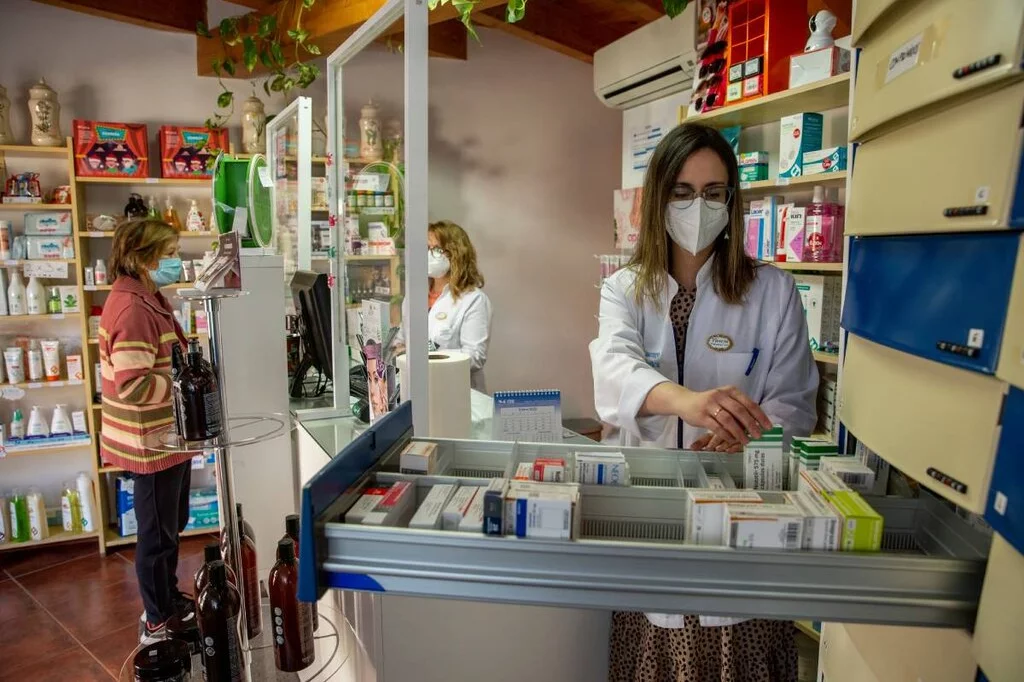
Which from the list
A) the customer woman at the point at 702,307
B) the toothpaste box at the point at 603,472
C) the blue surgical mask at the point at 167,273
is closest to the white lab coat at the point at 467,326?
the blue surgical mask at the point at 167,273

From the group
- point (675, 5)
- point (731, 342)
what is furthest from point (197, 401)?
point (675, 5)

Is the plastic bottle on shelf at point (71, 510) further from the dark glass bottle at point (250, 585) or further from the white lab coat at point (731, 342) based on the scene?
the white lab coat at point (731, 342)

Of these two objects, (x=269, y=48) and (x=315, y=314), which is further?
(x=269, y=48)

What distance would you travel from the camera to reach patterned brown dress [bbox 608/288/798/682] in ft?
4.50

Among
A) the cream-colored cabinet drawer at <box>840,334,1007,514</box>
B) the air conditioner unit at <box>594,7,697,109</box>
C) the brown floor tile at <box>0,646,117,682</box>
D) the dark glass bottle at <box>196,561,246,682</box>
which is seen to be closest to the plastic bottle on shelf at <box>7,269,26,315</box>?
the brown floor tile at <box>0,646,117,682</box>

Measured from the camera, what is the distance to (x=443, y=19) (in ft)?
12.9

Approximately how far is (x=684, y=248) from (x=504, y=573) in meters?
1.15

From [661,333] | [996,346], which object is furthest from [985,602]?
[661,333]

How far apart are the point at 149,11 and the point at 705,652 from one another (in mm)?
5017

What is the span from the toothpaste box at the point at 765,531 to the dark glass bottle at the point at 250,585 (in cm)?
131

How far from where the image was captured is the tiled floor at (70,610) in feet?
10.5

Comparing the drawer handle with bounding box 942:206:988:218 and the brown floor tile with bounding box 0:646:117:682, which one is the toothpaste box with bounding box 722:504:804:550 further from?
the brown floor tile with bounding box 0:646:117:682

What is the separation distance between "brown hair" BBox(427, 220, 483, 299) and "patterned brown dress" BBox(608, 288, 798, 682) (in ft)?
10.1

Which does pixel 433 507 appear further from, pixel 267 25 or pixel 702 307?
pixel 267 25
